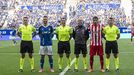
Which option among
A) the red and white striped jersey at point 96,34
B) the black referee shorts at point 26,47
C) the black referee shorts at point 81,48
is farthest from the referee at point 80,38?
the black referee shorts at point 26,47

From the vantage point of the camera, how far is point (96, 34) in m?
15.8

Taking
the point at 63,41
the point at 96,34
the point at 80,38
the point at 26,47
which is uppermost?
the point at 96,34

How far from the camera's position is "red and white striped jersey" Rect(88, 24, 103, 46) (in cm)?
1578

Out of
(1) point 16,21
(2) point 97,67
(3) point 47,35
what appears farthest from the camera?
(1) point 16,21

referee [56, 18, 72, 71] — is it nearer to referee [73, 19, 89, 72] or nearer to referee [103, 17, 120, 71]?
referee [73, 19, 89, 72]

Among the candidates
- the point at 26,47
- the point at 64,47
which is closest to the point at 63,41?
the point at 64,47

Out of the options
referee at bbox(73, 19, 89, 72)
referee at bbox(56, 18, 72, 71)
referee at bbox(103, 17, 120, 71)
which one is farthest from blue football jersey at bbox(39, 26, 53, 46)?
referee at bbox(103, 17, 120, 71)

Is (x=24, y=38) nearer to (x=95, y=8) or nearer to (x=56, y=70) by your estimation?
Answer: (x=56, y=70)

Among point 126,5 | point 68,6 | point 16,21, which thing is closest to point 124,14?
point 126,5

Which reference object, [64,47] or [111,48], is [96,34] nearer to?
[111,48]

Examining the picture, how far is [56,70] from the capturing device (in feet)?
52.9

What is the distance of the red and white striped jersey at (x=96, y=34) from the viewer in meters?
15.8

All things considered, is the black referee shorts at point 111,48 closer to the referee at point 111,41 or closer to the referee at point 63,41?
the referee at point 111,41

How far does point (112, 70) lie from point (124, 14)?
39101 mm
